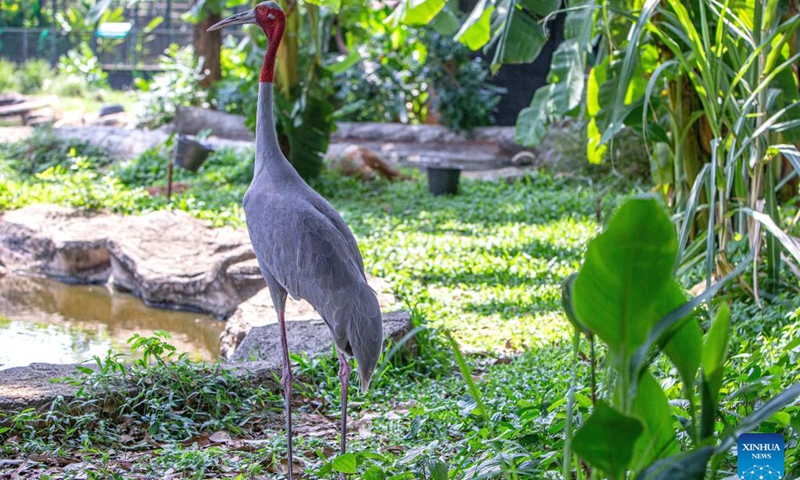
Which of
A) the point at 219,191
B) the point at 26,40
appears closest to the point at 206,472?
the point at 219,191

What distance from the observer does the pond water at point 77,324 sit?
18.1ft

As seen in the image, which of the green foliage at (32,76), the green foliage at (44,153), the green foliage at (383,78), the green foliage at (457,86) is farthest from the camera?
the green foliage at (32,76)

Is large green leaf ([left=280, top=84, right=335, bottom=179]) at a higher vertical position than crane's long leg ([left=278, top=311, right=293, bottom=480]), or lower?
higher

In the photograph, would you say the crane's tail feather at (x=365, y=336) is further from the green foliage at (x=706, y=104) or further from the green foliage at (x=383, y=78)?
the green foliage at (x=383, y=78)

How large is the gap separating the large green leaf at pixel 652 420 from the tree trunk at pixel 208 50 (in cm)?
1322

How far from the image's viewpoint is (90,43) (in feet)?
76.1

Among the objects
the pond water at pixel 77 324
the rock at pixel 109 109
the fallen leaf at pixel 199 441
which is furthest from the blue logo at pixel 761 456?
the rock at pixel 109 109

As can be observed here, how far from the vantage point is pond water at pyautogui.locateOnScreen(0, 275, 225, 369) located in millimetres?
5504

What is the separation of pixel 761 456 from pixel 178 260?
5353mm

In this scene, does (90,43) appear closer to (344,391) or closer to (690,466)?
(344,391)

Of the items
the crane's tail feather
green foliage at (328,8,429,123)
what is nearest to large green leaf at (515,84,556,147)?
the crane's tail feather

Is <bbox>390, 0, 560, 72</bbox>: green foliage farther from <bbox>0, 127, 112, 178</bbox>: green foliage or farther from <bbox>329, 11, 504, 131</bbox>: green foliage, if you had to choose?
<bbox>329, 11, 504, 131</bbox>: green foliage

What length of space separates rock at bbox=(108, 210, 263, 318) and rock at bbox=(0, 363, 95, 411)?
2392 mm

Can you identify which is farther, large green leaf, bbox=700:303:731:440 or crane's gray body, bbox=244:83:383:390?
crane's gray body, bbox=244:83:383:390
